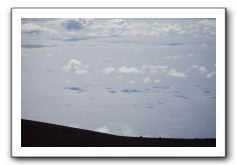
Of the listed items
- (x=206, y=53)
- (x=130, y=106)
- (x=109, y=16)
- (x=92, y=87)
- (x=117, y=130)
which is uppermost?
(x=109, y=16)

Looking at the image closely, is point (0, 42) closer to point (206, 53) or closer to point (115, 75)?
point (115, 75)

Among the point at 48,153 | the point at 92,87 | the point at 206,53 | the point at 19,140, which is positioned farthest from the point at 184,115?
the point at 19,140

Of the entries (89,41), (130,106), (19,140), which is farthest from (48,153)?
(89,41)

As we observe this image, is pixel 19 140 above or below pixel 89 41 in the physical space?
below
